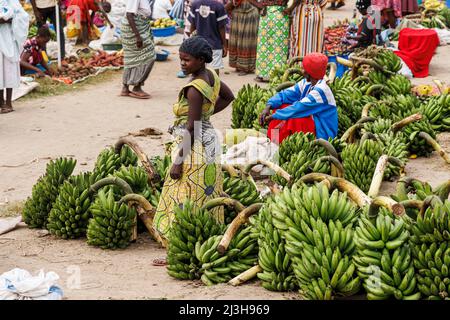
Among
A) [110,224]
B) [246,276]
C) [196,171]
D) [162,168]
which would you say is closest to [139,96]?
[162,168]

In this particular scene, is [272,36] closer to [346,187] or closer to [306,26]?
[306,26]

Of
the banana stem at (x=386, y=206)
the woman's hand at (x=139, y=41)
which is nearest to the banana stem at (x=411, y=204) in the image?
the banana stem at (x=386, y=206)

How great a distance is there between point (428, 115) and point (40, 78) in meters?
6.06

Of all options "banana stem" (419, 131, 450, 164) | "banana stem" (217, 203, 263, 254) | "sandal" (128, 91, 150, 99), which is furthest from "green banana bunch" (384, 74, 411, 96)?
"banana stem" (217, 203, 263, 254)

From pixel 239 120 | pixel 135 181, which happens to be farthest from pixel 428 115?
pixel 135 181

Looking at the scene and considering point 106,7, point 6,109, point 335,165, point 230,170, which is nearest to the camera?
point 230,170

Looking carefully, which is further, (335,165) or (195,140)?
(335,165)

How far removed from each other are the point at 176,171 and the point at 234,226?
0.73 m

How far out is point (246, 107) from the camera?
32.0 feet

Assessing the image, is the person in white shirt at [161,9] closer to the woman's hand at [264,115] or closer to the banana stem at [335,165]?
the woman's hand at [264,115]

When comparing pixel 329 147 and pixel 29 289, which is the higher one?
pixel 329 147

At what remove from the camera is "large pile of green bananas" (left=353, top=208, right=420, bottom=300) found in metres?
5.01

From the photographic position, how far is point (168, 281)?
5.89 metres

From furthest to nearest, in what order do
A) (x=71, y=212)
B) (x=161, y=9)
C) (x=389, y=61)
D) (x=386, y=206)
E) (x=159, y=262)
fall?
(x=161, y=9), (x=389, y=61), (x=71, y=212), (x=159, y=262), (x=386, y=206)
